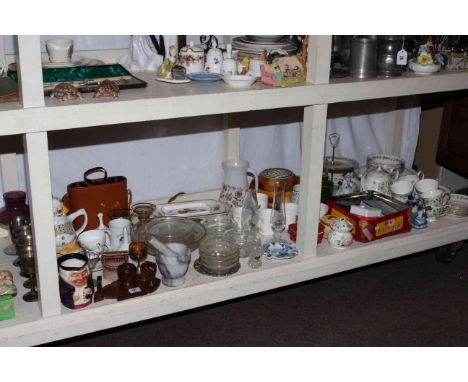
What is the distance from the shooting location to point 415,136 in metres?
2.47

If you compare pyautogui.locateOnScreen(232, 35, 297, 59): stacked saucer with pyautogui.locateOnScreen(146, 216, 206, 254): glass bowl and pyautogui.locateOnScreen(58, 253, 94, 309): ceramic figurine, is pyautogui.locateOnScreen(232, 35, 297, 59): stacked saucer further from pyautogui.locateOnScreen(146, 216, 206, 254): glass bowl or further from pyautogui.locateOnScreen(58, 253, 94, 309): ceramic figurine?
pyautogui.locateOnScreen(58, 253, 94, 309): ceramic figurine

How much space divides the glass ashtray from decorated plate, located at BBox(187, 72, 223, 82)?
0.44m

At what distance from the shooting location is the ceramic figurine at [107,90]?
1.39 metres

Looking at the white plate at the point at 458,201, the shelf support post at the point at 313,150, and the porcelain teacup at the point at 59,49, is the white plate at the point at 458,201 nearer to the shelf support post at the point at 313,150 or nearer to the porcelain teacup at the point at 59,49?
the shelf support post at the point at 313,150

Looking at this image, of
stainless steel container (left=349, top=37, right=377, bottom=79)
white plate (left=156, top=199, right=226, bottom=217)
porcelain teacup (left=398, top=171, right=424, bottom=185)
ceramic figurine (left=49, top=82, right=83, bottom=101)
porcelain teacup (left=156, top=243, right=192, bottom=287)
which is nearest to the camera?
ceramic figurine (left=49, top=82, right=83, bottom=101)

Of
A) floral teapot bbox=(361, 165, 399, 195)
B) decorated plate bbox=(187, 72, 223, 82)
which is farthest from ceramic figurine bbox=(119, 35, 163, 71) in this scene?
floral teapot bbox=(361, 165, 399, 195)

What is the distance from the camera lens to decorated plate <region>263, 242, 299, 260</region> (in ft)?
5.74

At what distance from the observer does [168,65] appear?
5.36 ft

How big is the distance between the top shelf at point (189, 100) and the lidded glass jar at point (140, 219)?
0.42 m

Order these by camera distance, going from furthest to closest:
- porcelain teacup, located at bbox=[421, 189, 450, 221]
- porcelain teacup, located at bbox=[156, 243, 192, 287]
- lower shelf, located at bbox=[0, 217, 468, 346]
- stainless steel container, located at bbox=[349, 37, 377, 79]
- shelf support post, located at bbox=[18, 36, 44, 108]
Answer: porcelain teacup, located at bbox=[421, 189, 450, 221]
stainless steel container, located at bbox=[349, 37, 377, 79]
porcelain teacup, located at bbox=[156, 243, 192, 287]
lower shelf, located at bbox=[0, 217, 468, 346]
shelf support post, located at bbox=[18, 36, 44, 108]

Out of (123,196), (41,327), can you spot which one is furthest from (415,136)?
(41,327)

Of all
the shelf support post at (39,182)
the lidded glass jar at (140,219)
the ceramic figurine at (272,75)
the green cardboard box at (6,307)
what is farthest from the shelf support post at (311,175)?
the green cardboard box at (6,307)

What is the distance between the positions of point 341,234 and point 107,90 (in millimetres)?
803
